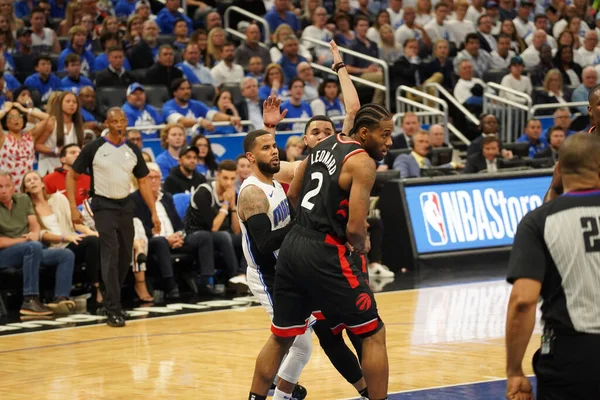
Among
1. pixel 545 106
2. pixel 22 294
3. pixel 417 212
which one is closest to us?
pixel 22 294

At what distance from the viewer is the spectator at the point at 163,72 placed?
54.8 feet

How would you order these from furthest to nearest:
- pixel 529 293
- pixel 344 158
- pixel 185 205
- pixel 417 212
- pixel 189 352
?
pixel 417 212, pixel 185 205, pixel 189 352, pixel 344 158, pixel 529 293

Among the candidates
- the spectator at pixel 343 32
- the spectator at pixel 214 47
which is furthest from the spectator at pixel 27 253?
the spectator at pixel 343 32

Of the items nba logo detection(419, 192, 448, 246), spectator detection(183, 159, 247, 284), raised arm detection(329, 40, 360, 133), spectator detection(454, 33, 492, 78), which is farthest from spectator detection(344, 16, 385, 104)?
raised arm detection(329, 40, 360, 133)

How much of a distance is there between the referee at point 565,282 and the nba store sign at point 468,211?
10629 mm

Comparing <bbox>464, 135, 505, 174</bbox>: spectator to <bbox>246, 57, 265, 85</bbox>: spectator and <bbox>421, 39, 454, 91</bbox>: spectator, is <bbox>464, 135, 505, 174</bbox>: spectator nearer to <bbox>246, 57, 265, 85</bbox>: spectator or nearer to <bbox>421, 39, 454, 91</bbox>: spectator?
<bbox>246, 57, 265, 85</bbox>: spectator

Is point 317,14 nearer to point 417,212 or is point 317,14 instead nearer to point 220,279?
point 417,212

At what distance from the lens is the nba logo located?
49.8 feet

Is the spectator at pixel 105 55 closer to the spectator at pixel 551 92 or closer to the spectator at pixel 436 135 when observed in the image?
the spectator at pixel 436 135

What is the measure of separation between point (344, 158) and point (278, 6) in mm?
14296

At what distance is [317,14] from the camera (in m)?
19.9

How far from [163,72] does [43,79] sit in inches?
79.2

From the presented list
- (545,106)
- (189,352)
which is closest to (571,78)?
(545,106)

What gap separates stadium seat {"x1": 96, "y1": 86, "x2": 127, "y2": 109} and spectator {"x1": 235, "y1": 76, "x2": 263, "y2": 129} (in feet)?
5.59
